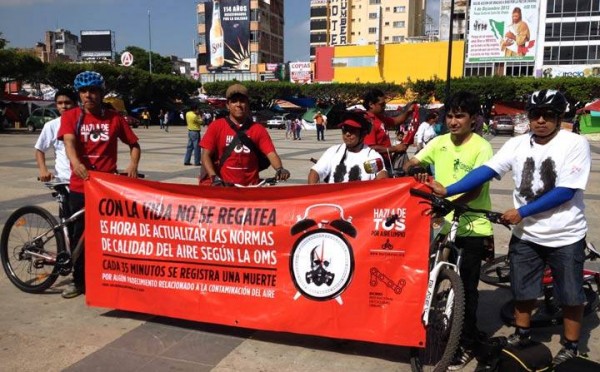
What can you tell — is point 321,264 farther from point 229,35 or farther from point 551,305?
point 229,35


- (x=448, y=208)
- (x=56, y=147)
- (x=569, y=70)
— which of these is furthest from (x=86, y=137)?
(x=569, y=70)

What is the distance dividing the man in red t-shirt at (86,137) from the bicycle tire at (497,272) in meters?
3.40

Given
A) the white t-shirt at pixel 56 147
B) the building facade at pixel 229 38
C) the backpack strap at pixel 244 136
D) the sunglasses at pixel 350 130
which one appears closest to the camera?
the sunglasses at pixel 350 130

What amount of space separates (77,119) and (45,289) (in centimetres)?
153

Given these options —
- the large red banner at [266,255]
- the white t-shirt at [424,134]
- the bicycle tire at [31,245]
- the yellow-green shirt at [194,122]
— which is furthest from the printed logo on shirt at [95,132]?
the yellow-green shirt at [194,122]

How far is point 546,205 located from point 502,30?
234 feet

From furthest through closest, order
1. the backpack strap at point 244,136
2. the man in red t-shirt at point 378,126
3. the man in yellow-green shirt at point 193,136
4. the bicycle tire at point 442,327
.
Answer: the man in yellow-green shirt at point 193,136, the man in red t-shirt at point 378,126, the backpack strap at point 244,136, the bicycle tire at point 442,327

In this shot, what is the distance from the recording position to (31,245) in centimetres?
452

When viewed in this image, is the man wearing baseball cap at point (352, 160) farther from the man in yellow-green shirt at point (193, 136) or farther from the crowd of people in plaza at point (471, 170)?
the man in yellow-green shirt at point (193, 136)

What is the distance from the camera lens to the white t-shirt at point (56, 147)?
4723mm

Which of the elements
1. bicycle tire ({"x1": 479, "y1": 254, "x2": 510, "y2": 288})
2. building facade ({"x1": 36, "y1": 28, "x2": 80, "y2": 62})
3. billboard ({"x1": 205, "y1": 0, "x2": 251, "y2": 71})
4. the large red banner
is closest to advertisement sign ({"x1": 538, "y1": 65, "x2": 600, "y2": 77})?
billboard ({"x1": 205, "y1": 0, "x2": 251, "y2": 71})

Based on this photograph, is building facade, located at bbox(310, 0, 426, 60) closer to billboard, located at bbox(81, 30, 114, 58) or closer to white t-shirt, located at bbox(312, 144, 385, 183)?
billboard, located at bbox(81, 30, 114, 58)

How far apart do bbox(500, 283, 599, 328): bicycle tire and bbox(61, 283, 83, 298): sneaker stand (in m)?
3.53

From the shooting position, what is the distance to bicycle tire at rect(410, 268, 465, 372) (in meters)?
2.96
